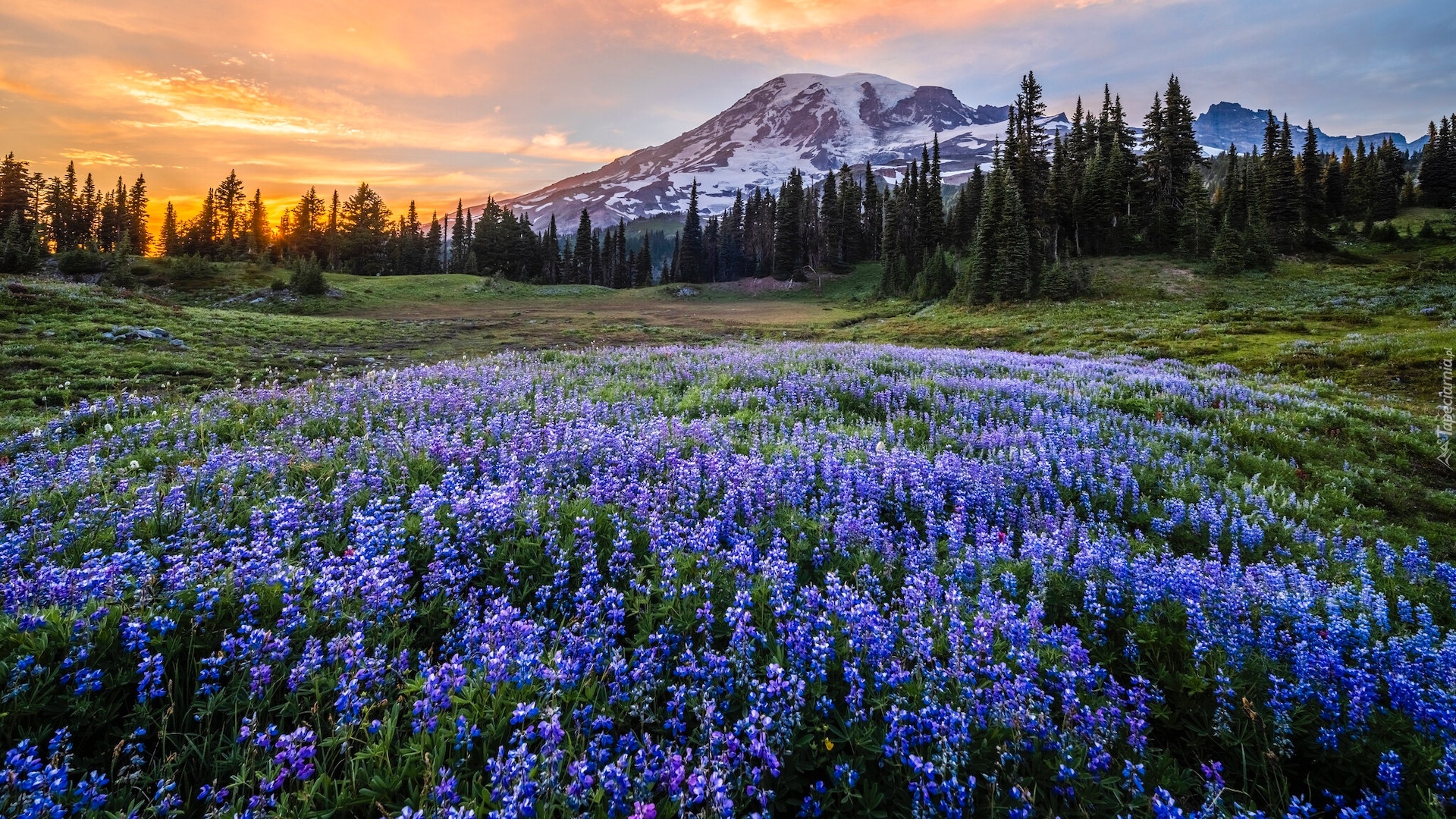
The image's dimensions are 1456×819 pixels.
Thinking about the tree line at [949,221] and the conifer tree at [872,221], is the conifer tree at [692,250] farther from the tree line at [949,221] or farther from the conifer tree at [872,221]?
the conifer tree at [872,221]

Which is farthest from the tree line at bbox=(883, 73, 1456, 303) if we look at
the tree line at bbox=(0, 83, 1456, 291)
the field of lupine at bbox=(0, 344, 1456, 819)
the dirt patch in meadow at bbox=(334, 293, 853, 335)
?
the field of lupine at bbox=(0, 344, 1456, 819)

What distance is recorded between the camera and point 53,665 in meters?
2.69

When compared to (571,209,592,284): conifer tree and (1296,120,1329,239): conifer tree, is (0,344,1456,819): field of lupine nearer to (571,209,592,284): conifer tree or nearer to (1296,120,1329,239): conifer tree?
(1296,120,1329,239): conifer tree

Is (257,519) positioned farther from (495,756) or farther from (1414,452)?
(1414,452)

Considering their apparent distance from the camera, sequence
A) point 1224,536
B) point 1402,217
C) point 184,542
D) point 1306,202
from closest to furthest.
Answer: point 184,542 → point 1224,536 → point 1306,202 → point 1402,217

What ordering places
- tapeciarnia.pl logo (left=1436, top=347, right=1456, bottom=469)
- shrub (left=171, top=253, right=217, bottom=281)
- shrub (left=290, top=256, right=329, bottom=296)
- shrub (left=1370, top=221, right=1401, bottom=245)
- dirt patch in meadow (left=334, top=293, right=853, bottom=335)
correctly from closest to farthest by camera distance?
tapeciarnia.pl logo (left=1436, top=347, right=1456, bottom=469)
dirt patch in meadow (left=334, top=293, right=853, bottom=335)
shrub (left=290, top=256, right=329, bottom=296)
shrub (left=171, top=253, right=217, bottom=281)
shrub (left=1370, top=221, right=1401, bottom=245)

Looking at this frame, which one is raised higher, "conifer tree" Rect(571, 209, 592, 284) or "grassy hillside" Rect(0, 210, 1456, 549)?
"conifer tree" Rect(571, 209, 592, 284)

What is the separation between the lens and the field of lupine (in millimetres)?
2439

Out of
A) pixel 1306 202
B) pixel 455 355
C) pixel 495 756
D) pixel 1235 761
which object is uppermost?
pixel 1306 202

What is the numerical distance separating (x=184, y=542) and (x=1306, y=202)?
103 metres

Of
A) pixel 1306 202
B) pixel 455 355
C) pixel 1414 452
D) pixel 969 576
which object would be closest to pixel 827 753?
pixel 969 576

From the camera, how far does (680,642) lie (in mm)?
3514

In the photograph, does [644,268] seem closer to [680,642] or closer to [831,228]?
[831,228]

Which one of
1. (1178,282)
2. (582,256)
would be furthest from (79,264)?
(1178,282)
